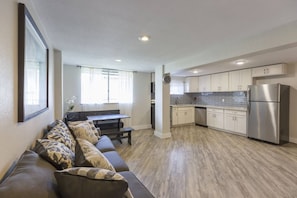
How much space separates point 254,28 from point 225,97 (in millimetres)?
4377

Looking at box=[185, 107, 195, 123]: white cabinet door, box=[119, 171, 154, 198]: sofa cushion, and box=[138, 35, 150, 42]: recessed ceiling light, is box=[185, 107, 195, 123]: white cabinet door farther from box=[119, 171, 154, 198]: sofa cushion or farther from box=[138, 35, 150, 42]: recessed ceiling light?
box=[119, 171, 154, 198]: sofa cushion

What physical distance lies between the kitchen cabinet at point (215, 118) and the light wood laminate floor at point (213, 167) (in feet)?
3.52

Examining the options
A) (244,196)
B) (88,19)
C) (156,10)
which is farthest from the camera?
(244,196)

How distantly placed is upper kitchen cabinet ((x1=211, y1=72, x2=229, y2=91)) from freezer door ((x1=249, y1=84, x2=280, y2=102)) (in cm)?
104

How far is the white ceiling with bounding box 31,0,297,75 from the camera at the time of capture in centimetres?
161

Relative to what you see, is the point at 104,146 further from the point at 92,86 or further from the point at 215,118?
the point at 215,118


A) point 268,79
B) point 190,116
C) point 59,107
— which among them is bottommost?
point 190,116

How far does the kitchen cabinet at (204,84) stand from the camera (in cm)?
628

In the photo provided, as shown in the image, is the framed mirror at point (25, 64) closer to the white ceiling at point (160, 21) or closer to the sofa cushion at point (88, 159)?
the white ceiling at point (160, 21)

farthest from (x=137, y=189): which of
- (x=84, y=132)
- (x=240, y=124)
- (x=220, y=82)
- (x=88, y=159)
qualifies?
(x=220, y=82)

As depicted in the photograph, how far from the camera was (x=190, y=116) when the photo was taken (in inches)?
260

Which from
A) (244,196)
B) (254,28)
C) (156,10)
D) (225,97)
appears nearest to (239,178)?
(244,196)

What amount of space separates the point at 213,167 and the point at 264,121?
251 centimetres

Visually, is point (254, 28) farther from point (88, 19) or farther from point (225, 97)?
point (225, 97)
